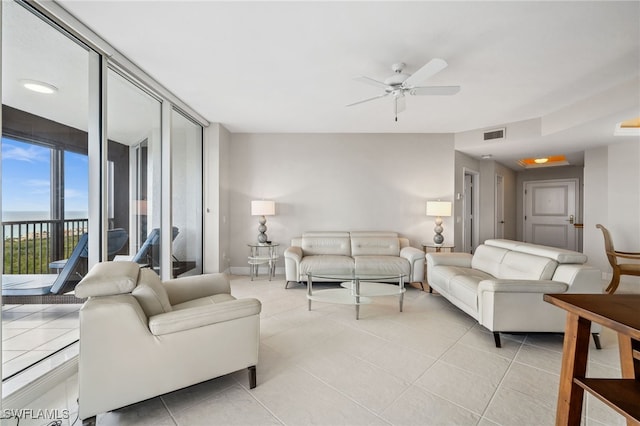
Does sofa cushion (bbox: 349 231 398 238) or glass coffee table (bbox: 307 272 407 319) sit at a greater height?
sofa cushion (bbox: 349 231 398 238)

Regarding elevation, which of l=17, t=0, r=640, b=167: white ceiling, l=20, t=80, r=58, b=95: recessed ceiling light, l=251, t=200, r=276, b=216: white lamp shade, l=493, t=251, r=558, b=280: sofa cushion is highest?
l=17, t=0, r=640, b=167: white ceiling

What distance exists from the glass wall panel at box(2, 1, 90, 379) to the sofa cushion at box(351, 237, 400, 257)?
3474mm

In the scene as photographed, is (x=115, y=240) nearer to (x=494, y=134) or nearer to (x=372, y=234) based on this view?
(x=372, y=234)

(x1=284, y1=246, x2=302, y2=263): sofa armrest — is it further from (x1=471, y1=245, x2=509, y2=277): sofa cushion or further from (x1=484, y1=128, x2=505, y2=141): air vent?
(x1=484, y1=128, x2=505, y2=141): air vent

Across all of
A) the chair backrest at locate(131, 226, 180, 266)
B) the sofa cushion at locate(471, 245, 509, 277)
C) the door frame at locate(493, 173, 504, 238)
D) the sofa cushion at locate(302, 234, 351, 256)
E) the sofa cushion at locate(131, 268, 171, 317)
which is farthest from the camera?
the door frame at locate(493, 173, 504, 238)

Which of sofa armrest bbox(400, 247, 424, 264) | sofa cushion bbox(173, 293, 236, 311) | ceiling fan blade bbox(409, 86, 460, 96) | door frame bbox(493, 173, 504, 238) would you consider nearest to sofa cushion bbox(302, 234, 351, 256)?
sofa armrest bbox(400, 247, 424, 264)

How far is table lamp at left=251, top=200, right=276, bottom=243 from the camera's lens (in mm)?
4613

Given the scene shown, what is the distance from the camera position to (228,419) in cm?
154

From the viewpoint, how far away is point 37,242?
1.94 meters

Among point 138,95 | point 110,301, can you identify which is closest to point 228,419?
point 110,301

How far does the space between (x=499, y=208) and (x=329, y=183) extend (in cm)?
432

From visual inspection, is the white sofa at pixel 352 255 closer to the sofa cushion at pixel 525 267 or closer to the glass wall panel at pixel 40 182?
the sofa cushion at pixel 525 267

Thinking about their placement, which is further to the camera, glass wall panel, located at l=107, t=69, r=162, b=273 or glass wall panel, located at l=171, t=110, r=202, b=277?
glass wall panel, located at l=171, t=110, r=202, b=277

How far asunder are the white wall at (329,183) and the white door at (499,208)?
2.37m
